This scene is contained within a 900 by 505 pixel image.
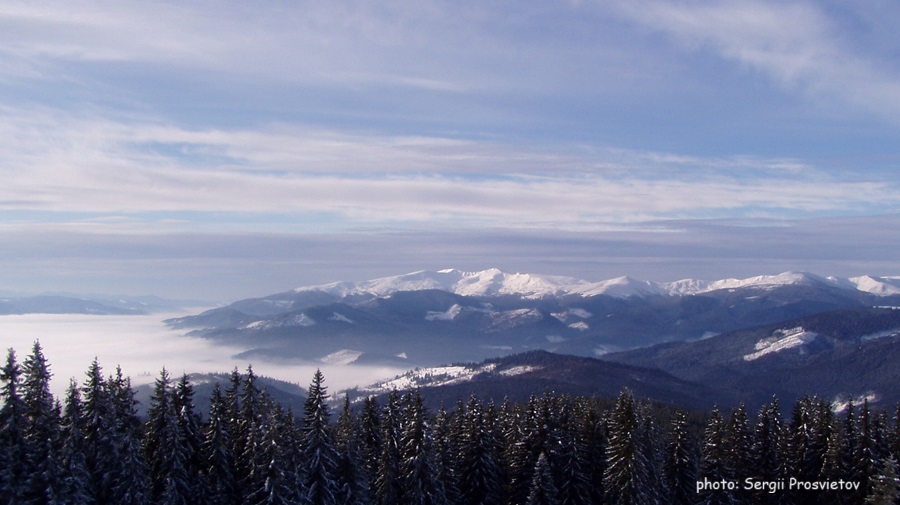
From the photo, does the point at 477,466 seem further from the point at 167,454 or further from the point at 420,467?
the point at 167,454

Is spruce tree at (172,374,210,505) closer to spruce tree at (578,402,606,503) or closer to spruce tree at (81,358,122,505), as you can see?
spruce tree at (81,358,122,505)

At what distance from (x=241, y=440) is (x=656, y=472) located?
37.5m

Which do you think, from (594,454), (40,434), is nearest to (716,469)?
(594,454)

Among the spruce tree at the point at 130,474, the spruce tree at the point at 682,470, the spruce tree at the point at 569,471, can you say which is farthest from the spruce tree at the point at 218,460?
the spruce tree at the point at 682,470

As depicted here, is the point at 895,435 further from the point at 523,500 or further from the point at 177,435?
the point at 177,435

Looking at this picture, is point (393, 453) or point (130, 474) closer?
point (130, 474)

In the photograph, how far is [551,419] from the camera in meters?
64.6

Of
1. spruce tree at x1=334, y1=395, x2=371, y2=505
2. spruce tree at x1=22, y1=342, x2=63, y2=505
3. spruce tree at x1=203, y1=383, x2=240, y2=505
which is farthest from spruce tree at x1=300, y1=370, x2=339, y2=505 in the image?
spruce tree at x1=22, y1=342, x2=63, y2=505

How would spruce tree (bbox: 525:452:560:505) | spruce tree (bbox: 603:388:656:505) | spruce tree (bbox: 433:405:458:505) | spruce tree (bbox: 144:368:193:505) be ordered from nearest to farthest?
1. spruce tree (bbox: 144:368:193:505)
2. spruce tree (bbox: 603:388:656:505)
3. spruce tree (bbox: 525:452:560:505)
4. spruce tree (bbox: 433:405:458:505)

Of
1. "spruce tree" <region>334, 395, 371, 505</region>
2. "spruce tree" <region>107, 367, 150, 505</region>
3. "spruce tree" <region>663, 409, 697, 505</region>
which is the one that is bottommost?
"spruce tree" <region>663, 409, 697, 505</region>

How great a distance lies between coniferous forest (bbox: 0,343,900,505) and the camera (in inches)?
1825

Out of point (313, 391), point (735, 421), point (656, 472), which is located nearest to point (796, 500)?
point (735, 421)

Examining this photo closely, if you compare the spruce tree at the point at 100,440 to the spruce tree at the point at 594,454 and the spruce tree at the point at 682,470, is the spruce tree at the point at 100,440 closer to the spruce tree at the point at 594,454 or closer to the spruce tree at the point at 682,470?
the spruce tree at the point at 594,454

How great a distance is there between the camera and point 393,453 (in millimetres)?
59375
